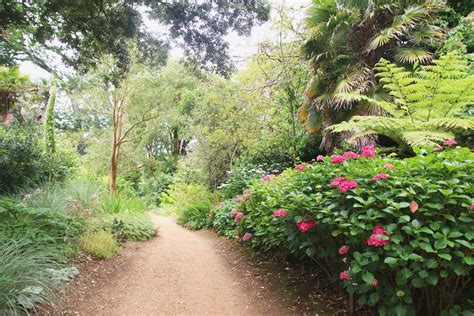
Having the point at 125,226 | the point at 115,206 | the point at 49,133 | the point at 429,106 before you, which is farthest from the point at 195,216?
the point at 429,106

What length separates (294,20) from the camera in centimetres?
673

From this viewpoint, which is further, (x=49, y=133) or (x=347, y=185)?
(x=49, y=133)

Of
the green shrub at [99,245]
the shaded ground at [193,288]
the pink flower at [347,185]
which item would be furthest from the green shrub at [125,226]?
the pink flower at [347,185]

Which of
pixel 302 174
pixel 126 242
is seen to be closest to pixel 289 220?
pixel 302 174

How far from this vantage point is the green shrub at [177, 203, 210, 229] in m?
7.57

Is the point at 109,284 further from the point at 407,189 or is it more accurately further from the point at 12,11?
the point at 12,11

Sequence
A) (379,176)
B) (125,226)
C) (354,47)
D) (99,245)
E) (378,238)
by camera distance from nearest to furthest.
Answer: (378,238)
(379,176)
(99,245)
(125,226)
(354,47)

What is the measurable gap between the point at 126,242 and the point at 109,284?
1.77 m

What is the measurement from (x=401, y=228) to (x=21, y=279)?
297 cm

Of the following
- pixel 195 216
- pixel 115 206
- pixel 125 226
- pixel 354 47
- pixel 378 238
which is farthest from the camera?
pixel 195 216

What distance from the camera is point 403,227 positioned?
6.10ft

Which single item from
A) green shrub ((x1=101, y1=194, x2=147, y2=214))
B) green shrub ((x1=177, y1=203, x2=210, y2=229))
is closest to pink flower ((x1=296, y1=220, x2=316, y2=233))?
green shrub ((x1=101, y1=194, x2=147, y2=214))

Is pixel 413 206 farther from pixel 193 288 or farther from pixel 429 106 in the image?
pixel 429 106

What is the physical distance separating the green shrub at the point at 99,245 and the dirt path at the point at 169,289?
171mm
